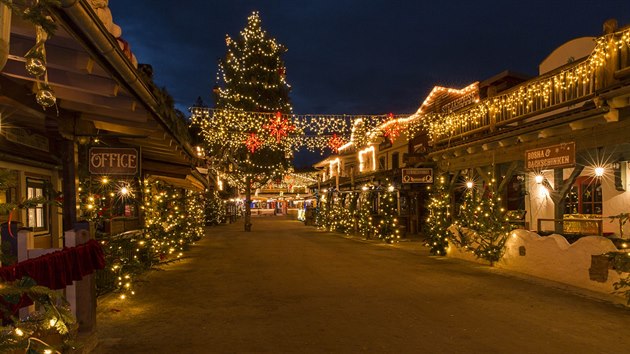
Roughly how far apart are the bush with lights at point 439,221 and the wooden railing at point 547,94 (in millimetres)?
2087

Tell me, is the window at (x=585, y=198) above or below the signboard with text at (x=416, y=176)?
below

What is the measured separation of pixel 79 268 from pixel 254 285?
5847 millimetres

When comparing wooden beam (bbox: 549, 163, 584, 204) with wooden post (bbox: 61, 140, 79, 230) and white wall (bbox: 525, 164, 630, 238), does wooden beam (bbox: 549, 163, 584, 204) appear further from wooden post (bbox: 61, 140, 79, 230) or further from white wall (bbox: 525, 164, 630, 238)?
wooden post (bbox: 61, 140, 79, 230)

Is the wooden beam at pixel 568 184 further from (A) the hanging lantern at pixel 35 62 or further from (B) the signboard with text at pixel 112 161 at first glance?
(A) the hanging lantern at pixel 35 62

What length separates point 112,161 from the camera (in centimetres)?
831

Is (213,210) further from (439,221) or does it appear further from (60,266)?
(60,266)

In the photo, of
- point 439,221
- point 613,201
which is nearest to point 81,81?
point 439,221

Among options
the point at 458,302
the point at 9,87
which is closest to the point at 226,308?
the point at 458,302

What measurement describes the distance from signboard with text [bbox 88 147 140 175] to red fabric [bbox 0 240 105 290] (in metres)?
2.41

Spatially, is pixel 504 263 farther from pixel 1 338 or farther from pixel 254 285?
pixel 1 338

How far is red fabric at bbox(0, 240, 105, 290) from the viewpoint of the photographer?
14.5 feet

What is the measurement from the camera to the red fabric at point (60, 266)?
4422 millimetres

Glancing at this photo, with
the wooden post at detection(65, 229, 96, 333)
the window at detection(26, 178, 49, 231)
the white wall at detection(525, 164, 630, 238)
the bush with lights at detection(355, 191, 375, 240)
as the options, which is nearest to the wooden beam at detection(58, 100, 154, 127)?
the wooden post at detection(65, 229, 96, 333)

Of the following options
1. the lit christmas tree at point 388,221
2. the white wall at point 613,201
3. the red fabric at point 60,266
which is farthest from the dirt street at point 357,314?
the lit christmas tree at point 388,221
